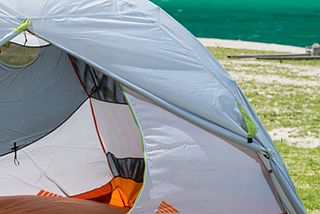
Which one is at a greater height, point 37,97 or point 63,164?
point 37,97

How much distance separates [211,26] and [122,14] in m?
30.2

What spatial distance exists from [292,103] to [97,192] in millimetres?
4658

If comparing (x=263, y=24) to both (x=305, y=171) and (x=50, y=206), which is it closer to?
(x=305, y=171)

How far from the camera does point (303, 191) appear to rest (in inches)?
168

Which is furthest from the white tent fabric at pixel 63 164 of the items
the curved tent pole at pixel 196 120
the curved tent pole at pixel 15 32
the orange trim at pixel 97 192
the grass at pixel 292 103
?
the grass at pixel 292 103

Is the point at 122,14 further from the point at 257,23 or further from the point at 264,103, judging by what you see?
the point at 257,23

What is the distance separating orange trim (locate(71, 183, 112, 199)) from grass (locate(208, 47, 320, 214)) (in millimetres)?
1578

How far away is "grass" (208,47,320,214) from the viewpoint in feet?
15.3

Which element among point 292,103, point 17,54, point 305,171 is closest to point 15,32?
point 17,54

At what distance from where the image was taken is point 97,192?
3916 mm

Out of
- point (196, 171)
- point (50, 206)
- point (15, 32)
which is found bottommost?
point (50, 206)

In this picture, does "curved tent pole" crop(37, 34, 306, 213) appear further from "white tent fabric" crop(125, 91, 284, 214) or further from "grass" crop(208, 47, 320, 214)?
"grass" crop(208, 47, 320, 214)

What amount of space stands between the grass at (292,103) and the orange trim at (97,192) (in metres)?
1.58

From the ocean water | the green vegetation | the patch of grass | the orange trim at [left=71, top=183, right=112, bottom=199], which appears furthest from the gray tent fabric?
the ocean water
